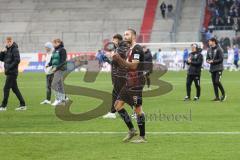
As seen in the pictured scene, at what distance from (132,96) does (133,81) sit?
13.7 inches

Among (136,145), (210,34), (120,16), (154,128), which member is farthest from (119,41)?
(120,16)

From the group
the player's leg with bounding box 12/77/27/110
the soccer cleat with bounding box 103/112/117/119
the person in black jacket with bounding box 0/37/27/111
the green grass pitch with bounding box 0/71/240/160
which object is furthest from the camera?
the player's leg with bounding box 12/77/27/110

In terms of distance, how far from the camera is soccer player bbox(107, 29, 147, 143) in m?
11.9

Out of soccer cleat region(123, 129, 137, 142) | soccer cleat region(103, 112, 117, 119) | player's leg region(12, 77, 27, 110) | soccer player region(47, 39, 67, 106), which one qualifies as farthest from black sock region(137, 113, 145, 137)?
soccer player region(47, 39, 67, 106)

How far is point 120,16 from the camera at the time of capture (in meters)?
58.4

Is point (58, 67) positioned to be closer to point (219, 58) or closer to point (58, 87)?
point (58, 87)

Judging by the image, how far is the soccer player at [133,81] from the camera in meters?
11.9

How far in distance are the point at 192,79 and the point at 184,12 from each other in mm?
36131

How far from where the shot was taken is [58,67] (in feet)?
67.4

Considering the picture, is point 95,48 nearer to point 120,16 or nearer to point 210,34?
point 120,16

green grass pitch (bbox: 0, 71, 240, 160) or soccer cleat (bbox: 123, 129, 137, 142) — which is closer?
green grass pitch (bbox: 0, 71, 240, 160)

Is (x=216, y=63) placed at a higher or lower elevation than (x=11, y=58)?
lower

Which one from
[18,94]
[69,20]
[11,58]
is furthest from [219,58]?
[69,20]

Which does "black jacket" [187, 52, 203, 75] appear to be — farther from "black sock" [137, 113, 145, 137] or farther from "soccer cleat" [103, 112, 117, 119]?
"black sock" [137, 113, 145, 137]
